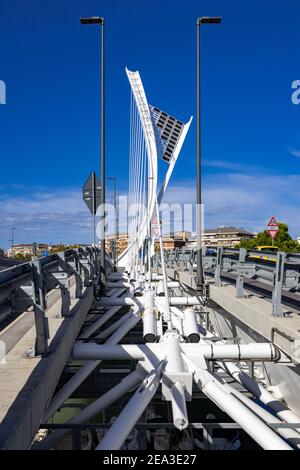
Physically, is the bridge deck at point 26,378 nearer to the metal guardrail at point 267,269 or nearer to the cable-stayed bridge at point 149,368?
the cable-stayed bridge at point 149,368

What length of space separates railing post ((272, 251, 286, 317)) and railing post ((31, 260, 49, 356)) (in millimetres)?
3728

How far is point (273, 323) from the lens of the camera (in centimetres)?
683

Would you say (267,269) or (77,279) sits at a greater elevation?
(267,269)

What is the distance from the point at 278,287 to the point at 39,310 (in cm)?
397

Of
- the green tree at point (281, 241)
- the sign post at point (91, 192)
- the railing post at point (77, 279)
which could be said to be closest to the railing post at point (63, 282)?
Answer: the railing post at point (77, 279)

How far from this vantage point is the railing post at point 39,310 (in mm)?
5082

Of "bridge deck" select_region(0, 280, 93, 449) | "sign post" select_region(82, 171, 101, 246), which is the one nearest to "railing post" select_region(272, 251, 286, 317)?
"bridge deck" select_region(0, 280, 93, 449)

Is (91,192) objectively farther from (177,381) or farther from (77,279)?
(177,381)

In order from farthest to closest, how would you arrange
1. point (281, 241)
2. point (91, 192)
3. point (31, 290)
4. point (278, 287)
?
point (281, 241), point (91, 192), point (278, 287), point (31, 290)

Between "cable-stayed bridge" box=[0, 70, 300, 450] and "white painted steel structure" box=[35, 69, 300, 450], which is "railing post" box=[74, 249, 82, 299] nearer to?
"cable-stayed bridge" box=[0, 70, 300, 450]

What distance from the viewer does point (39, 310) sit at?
5.12m

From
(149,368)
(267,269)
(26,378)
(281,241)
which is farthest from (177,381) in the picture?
(281,241)
